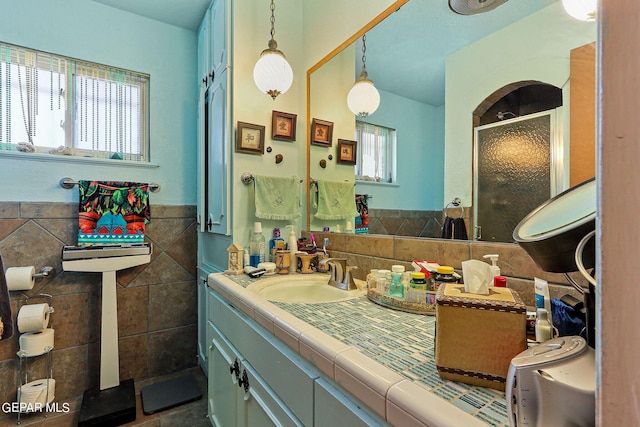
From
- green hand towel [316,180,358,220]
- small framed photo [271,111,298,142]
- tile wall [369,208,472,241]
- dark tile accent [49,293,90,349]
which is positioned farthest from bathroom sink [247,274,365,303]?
dark tile accent [49,293,90,349]

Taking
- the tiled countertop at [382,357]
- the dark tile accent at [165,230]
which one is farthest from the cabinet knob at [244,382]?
the dark tile accent at [165,230]

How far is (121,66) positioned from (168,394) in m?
2.23

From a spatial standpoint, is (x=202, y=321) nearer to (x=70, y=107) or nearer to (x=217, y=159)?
(x=217, y=159)

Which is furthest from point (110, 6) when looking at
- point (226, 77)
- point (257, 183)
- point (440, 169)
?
point (440, 169)

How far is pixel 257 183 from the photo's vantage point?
166 centimetres

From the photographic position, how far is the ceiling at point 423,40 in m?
0.94

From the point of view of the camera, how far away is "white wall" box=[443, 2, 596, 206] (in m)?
0.79

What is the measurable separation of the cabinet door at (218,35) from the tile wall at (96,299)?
106 cm

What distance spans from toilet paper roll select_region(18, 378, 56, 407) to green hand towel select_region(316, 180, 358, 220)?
72.2 inches

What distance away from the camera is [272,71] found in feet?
4.97

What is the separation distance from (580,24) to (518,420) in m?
0.96

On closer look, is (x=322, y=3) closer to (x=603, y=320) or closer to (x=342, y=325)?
(x=342, y=325)

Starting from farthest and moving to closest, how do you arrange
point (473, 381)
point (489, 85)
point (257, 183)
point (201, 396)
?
point (201, 396), point (257, 183), point (489, 85), point (473, 381)

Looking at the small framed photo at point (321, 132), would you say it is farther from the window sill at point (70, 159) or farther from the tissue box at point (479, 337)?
the tissue box at point (479, 337)
